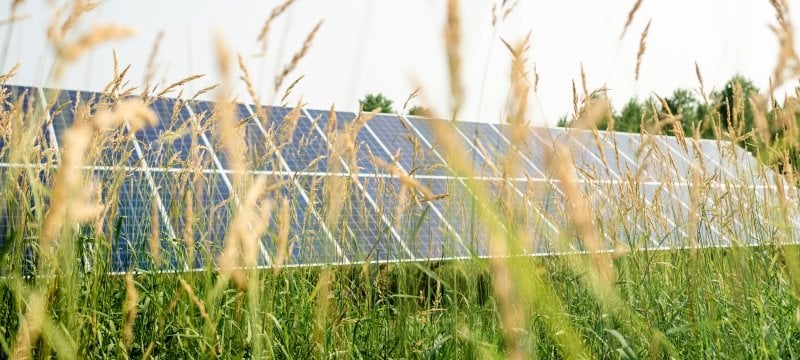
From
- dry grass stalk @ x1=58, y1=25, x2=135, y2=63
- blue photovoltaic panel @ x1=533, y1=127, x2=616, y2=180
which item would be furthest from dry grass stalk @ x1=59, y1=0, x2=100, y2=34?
blue photovoltaic panel @ x1=533, y1=127, x2=616, y2=180

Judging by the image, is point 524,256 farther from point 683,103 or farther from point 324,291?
point 683,103

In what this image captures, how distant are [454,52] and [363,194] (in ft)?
4.99

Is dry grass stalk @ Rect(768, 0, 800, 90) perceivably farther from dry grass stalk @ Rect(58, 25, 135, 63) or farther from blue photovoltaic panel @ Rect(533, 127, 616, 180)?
dry grass stalk @ Rect(58, 25, 135, 63)

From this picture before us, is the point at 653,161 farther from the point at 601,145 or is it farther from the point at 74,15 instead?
the point at 74,15

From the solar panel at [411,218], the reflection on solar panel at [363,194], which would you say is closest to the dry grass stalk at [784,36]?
the reflection on solar panel at [363,194]

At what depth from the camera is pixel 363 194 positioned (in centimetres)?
262

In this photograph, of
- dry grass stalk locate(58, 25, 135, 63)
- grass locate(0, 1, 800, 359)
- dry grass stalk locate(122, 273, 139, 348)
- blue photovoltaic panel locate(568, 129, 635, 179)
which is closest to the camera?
dry grass stalk locate(58, 25, 135, 63)

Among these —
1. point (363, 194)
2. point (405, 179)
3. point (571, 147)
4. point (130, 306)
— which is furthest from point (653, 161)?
point (130, 306)

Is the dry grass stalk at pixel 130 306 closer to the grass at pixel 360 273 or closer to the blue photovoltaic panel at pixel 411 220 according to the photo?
the grass at pixel 360 273

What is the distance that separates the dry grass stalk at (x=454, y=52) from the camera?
1.12 meters

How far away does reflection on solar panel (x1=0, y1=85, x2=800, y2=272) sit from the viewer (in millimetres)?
1694

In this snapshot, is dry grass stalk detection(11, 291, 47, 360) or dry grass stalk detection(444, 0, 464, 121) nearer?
dry grass stalk detection(444, 0, 464, 121)

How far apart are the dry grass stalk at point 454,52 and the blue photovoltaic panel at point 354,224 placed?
74 centimetres

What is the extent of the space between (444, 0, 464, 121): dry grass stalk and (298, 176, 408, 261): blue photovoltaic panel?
0.74 meters
